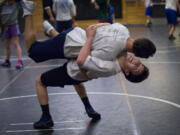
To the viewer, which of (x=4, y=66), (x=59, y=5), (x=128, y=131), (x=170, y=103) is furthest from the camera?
(x=59, y=5)

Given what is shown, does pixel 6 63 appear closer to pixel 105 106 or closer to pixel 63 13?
A: pixel 63 13

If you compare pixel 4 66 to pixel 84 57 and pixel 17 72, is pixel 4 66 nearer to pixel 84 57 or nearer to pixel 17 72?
pixel 17 72

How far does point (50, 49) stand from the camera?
5.58 meters

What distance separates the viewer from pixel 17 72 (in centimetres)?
1059

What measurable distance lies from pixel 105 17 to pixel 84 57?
9.52 m

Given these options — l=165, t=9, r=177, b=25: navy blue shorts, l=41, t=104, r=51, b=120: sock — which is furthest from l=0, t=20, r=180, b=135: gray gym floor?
l=165, t=9, r=177, b=25: navy blue shorts

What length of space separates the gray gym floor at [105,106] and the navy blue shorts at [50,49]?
1.03 metres

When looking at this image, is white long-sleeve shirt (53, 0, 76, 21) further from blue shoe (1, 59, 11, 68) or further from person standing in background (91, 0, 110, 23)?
blue shoe (1, 59, 11, 68)

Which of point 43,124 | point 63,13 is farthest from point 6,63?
point 43,124

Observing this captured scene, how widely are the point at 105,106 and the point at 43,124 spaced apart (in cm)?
137

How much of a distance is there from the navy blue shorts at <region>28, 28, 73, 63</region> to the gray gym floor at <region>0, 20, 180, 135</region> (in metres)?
1.03

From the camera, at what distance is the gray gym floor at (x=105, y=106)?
5.92 meters

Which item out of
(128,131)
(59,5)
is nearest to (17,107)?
(128,131)

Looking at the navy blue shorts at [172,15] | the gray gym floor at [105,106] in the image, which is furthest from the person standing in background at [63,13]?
the navy blue shorts at [172,15]
